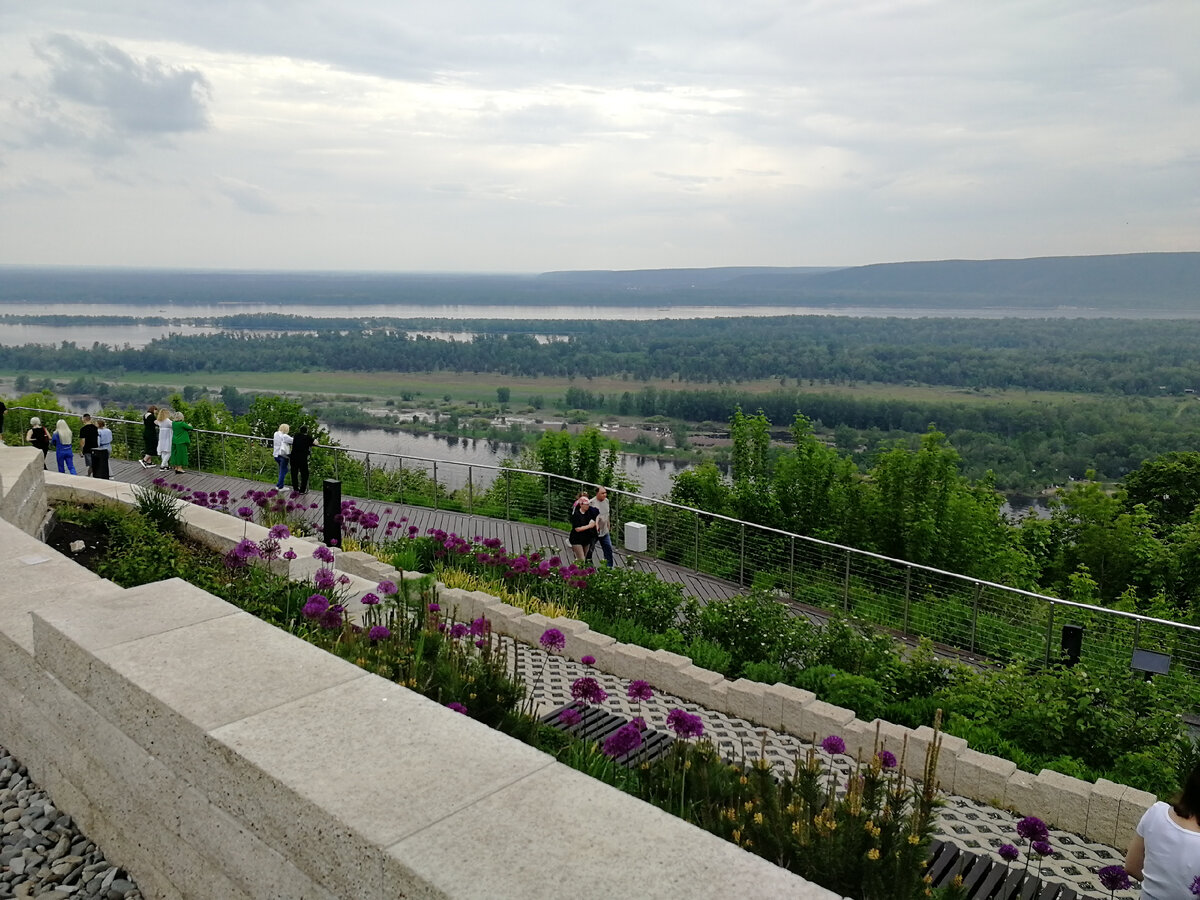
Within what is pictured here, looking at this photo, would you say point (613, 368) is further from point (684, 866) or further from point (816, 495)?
point (684, 866)

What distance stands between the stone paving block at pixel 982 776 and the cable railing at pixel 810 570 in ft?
5.95

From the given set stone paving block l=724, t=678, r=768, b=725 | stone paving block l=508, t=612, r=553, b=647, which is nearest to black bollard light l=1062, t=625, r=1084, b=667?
stone paving block l=724, t=678, r=768, b=725

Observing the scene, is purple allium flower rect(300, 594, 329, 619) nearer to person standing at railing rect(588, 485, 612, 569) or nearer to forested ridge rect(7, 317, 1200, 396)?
person standing at railing rect(588, 485, 612, 569)

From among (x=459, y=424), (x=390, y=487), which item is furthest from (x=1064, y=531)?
(x=459, y=424)

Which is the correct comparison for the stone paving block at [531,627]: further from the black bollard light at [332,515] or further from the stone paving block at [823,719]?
the black bollard light at [332,515]

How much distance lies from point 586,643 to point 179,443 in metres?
13.2

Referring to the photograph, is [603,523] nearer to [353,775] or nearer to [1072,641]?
[1072,641]

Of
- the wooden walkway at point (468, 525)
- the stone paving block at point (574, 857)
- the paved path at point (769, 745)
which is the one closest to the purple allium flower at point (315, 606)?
the paved path at point (769, 745)

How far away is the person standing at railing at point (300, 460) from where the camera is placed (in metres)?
16.7

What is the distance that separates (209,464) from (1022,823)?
19236 mm

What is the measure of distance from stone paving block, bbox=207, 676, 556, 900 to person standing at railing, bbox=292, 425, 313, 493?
14.0 m

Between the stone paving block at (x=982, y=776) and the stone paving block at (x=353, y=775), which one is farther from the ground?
the stone paving block at (x=353, y=775)

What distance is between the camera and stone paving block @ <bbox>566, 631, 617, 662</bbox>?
28.2ft

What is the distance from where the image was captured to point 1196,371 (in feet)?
452
